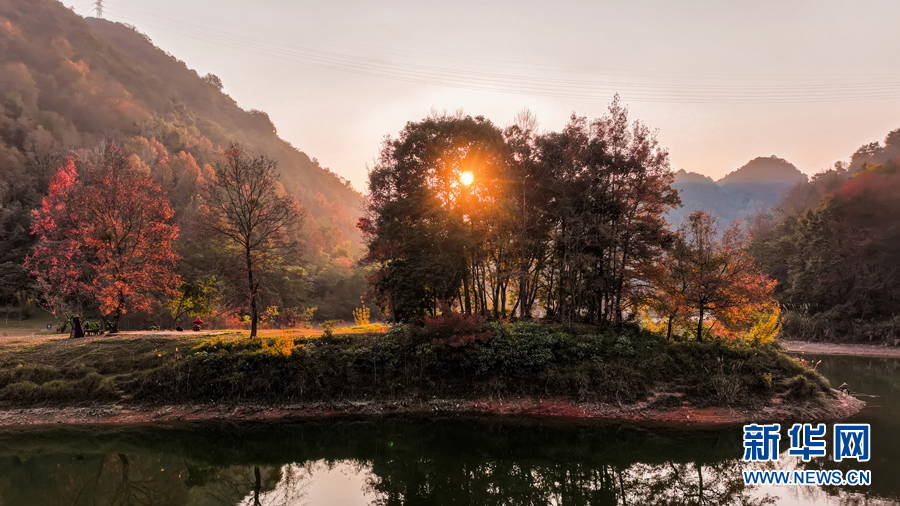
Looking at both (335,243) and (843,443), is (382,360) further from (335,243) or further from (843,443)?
(335,243)

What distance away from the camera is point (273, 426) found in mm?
18828

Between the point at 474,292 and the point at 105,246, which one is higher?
the point at 105,246

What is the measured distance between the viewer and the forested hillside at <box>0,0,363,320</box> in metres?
50.6

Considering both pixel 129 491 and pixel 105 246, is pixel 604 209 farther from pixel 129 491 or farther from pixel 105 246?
pixel 105 246

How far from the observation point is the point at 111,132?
83438 millimetres

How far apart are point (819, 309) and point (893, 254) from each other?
28.3 feet

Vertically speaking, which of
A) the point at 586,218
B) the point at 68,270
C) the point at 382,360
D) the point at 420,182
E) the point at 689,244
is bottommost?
the point at 382,360

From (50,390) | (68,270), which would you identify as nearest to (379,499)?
(50,390)

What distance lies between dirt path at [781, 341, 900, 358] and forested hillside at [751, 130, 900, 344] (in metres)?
1.73

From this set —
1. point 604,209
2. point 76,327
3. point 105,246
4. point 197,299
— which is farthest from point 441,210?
point 197,299

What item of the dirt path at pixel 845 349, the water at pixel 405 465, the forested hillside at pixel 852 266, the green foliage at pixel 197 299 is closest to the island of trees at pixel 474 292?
the water at pixel 405 465

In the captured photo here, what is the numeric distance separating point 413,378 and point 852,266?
50.9 m

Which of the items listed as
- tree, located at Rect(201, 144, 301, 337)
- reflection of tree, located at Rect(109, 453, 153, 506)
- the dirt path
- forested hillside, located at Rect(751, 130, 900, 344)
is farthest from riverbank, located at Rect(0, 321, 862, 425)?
forested hillside, located at Rect(751, 130, 900, 344)

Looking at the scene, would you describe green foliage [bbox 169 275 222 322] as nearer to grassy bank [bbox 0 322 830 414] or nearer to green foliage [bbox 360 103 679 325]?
grassy bank [bbox 0 322 830 414]
